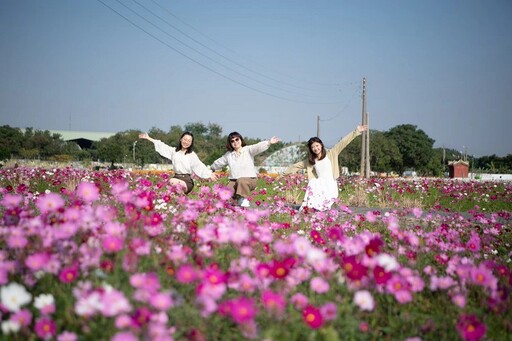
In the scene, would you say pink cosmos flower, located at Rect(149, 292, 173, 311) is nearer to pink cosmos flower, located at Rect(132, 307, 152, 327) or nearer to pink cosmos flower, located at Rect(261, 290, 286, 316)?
pink cosmos flower, located at Rect(132, 307, 152, 327)

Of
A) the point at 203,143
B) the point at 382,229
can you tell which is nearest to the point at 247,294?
the point at 382,229

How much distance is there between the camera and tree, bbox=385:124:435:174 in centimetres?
7444

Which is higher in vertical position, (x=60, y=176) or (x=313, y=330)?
(x=60, y=176)

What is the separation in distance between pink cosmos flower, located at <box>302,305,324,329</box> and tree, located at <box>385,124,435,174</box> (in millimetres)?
74615

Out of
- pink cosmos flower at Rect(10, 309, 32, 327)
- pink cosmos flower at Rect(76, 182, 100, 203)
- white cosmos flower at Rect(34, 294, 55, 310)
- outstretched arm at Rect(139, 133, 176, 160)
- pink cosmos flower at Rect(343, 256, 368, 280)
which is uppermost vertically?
outstretched arm at Rect(139, 133, 176, 160)

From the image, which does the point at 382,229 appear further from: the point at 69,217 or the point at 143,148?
the point at 143,148

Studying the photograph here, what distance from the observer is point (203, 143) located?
7056 cm

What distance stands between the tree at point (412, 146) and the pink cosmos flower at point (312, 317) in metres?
74.6

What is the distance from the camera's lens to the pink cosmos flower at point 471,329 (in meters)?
2.03

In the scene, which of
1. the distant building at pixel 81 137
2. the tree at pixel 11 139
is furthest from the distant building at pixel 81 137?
the tree at pixel 11 139

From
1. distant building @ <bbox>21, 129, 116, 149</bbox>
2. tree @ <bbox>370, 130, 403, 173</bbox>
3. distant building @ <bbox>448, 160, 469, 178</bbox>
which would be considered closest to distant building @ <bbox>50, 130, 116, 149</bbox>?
distant building @ <bbox>21, 129, 116, 149</bbox>

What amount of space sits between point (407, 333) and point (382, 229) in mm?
3660

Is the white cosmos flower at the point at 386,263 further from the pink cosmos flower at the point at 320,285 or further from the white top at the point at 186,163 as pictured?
the white top at the point at 186,163

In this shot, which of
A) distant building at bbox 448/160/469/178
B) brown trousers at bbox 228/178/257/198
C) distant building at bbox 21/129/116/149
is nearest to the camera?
brown trousers at bbox 228/178/257/198
